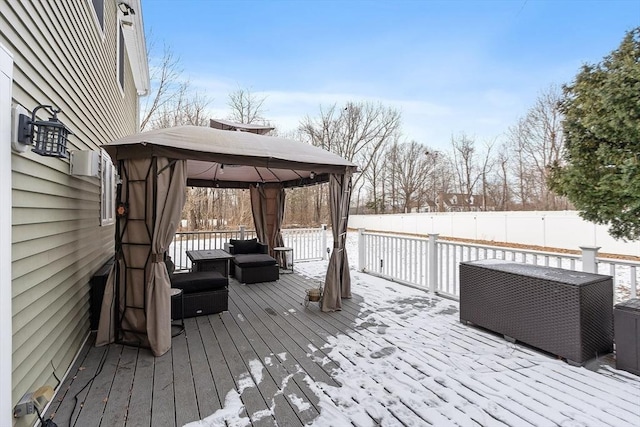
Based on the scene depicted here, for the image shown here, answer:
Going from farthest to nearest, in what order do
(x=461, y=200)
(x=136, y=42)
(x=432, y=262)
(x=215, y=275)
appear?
(x=461, y=200)
(x=136, y=42)
(x=432, y=262)
(x=215, y=275)

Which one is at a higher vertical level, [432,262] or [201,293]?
[432,262]

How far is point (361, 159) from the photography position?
78.3ft

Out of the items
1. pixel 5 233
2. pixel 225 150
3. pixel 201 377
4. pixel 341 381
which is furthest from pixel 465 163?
pixel 5 233

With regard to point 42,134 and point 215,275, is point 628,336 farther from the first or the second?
point 42,134

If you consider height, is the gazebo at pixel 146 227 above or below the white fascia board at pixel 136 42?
below

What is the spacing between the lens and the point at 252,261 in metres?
6.54

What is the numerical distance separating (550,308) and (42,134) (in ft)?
14.8

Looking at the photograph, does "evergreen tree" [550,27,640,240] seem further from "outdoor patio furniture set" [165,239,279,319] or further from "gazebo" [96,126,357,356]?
"outdoor patio furniture set" [165,239,279,319]

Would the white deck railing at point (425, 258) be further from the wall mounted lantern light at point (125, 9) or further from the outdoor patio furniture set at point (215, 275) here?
the wall mounted lantern light at point (125, 9)

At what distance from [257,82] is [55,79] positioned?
57.1 feet

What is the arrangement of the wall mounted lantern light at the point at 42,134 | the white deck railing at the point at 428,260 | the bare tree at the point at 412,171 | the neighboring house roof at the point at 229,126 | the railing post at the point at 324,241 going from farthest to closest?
the bare tree at the point at 412,171 → the railing post at the point at 324,241 → the neighboring house roof at the point at 229,126 → the white deck railing at the point at 428,260 → the wall mounted lantern light at the point at 42,134

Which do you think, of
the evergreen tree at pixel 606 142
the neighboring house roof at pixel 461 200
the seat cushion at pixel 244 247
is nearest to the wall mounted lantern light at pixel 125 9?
the seat cushion at pixel 244 247

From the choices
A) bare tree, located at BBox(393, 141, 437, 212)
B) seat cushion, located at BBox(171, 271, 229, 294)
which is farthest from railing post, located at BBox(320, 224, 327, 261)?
bare tree, located at BBox(393, 141, 437, 212)

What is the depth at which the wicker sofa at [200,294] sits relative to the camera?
4.47 m
